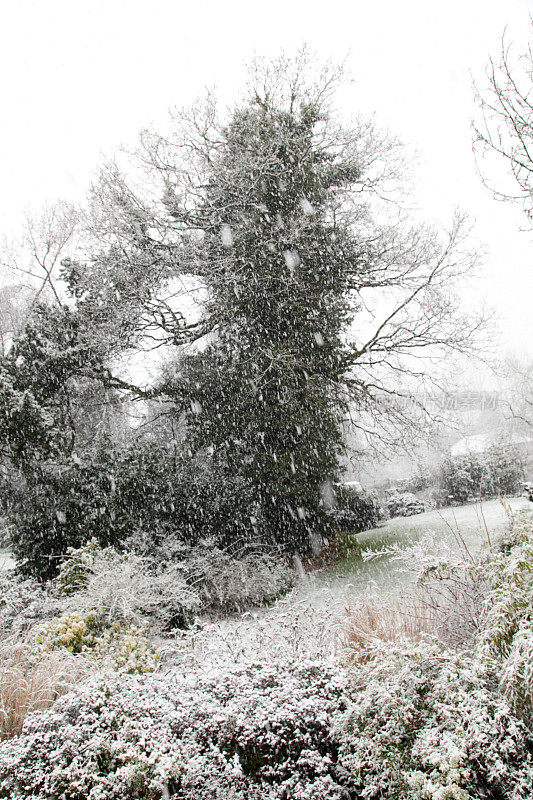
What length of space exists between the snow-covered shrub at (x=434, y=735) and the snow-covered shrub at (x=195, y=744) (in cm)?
19

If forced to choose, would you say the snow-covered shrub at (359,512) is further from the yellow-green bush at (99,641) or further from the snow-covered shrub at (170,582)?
the yellow-green bush at (99,641)

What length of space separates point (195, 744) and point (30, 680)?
176cm

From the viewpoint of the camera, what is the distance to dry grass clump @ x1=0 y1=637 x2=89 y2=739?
132 inches

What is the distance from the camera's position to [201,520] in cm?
884

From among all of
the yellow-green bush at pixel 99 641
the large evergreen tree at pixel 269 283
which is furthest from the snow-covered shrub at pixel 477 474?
the yellow-green bush at pixel 99 641

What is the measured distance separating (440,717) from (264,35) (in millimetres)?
12964

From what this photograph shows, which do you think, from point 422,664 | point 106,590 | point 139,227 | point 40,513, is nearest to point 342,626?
point 422,664

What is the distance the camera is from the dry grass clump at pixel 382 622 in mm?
3499

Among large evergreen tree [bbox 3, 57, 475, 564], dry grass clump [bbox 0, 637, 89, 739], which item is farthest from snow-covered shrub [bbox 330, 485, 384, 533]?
dry grass clump [bbox 0, 637, 89, 739]

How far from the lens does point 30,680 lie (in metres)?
3.66

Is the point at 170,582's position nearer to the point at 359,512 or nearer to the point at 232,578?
the point at 232,578

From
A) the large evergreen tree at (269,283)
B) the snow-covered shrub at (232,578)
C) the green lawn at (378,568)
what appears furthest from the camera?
the large evergreen tree at (269,283)

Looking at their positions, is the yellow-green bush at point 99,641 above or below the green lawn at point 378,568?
above

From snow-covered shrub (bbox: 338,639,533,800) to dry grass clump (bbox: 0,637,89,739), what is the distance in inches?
86.9
